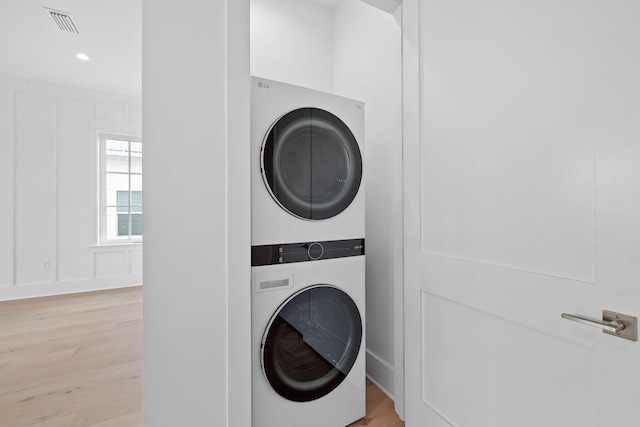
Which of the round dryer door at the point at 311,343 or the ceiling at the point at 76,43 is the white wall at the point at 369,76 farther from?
the ceiling at the point at 76,43

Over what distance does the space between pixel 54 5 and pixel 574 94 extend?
133 inches

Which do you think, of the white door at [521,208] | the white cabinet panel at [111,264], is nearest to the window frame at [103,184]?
the white cabinet panel at [111,264]

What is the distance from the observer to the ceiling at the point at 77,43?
2.34m

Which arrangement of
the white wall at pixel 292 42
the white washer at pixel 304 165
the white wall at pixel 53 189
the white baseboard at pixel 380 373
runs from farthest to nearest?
the white wall at pixel 53 189, the white wall at pixel 292 42, the white baseboard at pixel 380 373, the white washer at pixel 304 165

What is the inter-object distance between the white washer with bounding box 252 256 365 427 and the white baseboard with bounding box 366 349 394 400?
0.30 meters

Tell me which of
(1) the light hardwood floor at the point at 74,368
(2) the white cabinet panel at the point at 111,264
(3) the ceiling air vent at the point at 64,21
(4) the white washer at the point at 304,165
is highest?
(3) the ceiling air vent at the point at 64,21

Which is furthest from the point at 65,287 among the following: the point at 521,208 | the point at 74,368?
the point at 521,208

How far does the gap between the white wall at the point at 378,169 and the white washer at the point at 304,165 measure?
1.17 feet

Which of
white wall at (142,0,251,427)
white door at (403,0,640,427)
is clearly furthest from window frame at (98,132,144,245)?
white door at (403,0,640,427)

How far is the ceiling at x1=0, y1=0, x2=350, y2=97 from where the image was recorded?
2.34 metres

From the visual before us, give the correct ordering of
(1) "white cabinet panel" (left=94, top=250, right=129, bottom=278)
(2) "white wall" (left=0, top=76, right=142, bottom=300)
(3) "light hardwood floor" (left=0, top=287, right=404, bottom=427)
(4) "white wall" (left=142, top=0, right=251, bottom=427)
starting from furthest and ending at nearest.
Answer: (1) "white cabinet panel" (left=94, top=250, right=129, bottom=278) < (2) "white wall" (left=0, top=76, right=142, bottom=300) < (3) "light hardwood floor" (left=0, top=287, right=404, bottom=427) < (4) "white wall" (left=142, top=0, right=251, bottom=427)

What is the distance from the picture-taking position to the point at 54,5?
7.51 feet

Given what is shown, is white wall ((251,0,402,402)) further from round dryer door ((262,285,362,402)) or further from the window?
the window

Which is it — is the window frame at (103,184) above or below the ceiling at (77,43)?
below
